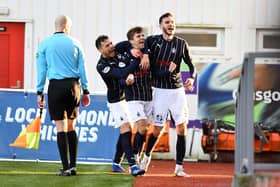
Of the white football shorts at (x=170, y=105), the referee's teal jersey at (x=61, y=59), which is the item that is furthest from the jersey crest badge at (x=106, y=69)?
the white football shorts at (x=170, y=105)

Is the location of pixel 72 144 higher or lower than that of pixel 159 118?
lower

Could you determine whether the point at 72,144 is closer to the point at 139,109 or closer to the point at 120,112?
the point at 120,112

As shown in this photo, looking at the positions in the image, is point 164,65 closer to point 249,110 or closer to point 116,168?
point 116,168

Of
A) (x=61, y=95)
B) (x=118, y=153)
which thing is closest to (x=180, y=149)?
(x=118, y=153)

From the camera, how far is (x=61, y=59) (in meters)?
9.51

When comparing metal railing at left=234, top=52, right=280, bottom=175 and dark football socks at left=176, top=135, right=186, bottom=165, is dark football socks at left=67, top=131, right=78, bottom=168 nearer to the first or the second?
dark football socks at left=176, top=135, right=186, bottom=165

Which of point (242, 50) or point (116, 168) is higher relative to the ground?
point (242, 50)

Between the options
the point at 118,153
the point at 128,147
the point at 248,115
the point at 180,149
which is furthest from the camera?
the point at 118,153

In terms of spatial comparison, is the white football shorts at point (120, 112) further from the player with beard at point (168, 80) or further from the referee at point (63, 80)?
the referee at point (63, 80)

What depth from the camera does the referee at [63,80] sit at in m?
9.51

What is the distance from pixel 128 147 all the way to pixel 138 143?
40 centimetres

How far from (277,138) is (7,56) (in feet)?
15.9

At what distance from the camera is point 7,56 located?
1438cm

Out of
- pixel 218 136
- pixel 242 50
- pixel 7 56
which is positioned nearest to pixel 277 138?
pixel 218 136
